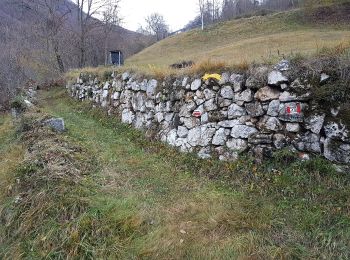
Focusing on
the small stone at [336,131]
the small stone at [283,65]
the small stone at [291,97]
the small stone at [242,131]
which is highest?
the small stone at [283,65]

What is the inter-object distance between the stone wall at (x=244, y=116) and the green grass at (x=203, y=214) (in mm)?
269

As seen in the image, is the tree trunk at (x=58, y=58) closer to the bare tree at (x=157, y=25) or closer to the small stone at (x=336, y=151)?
the small stone at (x=336, y=151)

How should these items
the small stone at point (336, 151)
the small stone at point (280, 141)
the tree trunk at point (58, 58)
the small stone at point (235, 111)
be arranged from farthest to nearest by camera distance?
the tree trunk at point (58, 58) → the small stone at point (235, 111) → the small stone at point (280, 141) → the small stone at point (336, 151)

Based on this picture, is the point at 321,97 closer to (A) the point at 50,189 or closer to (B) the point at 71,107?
(A) the point at 50,189

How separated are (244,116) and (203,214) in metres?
1.93

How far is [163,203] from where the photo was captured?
421cm

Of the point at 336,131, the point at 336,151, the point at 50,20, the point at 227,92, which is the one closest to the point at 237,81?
the point at 227,92

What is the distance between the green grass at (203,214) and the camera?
3227 millimetres

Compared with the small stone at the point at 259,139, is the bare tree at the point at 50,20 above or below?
above

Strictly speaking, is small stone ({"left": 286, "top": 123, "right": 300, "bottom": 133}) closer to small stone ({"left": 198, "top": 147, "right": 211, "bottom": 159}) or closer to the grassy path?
the grassy path

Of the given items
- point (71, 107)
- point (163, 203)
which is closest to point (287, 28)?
point (71, 107)

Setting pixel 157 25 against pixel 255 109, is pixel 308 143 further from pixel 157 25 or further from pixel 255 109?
pixel 157 25

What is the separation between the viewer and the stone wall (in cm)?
420

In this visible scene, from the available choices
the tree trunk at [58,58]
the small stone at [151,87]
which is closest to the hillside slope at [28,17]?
the tree trunk at [58,58]
